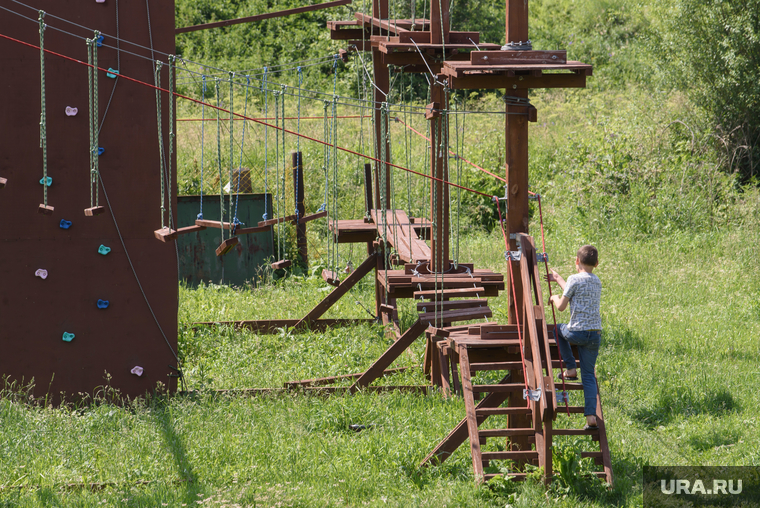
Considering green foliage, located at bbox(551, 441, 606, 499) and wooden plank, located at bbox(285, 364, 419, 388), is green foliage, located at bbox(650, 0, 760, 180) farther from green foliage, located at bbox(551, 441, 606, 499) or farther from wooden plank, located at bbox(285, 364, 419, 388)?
green foliage, located at bbox(551, 441, 606, 499)

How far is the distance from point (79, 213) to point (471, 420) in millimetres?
4567

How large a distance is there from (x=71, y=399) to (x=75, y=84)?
3203 mm

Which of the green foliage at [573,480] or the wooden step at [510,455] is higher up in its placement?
the wooden step at [510,455]

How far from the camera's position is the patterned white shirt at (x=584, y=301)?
6.26m

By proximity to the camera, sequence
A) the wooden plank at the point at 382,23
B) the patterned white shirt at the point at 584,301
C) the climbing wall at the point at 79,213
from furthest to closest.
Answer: the wooden plank at the point at 382,23 < the climbing wall at the point at 79,213 < the patterned white shirt at the point at 584,301

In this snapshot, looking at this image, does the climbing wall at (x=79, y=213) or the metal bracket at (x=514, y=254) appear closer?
the metal bracket at (x=514, y=254)

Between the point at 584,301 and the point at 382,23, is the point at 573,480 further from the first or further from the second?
the point at 382,23

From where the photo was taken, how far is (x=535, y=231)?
51.7ft

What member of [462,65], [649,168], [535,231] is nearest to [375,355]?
[462,65]

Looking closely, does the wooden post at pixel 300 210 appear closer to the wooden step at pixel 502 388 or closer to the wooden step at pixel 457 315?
the wooden step at pixel 457 315

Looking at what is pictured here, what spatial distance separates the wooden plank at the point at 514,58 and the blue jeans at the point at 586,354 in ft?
6.71

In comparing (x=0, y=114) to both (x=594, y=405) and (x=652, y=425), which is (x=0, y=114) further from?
(x=652, y=425)

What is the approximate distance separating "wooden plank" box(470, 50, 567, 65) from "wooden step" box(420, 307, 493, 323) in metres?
2.47

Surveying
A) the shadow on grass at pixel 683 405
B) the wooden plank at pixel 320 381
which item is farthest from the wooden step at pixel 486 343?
the wooden plank at pixel 320 381
